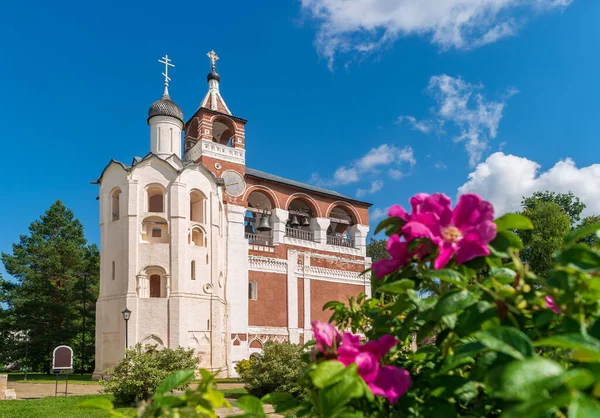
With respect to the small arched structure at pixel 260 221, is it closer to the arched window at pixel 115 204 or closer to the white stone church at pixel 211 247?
the white stone church at pixel 211 247

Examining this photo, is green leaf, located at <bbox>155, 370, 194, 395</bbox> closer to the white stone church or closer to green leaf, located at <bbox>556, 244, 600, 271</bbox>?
green leaf, located at <bbox>556, 244, 600, 271</bbox>

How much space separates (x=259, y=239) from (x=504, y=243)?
2271cm

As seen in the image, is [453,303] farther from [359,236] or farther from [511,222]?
[359,236]

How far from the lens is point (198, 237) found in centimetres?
2088

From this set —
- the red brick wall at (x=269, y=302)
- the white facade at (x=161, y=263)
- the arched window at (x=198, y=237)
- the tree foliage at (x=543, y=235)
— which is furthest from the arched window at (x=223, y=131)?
the tree foliage at (x=543, y=235)

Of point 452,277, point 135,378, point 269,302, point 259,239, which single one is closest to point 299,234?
point 259,239

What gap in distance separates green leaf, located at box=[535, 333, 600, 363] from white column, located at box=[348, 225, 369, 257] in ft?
86.2

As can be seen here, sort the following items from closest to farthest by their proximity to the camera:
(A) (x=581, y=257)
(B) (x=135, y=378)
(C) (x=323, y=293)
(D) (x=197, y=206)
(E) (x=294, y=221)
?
(A) (x=581, y=257) < (B) (x=135, y=378) < (D) (x=197, y=206) < (E) (x=294, y=221) < (C) (x=323, y=293)

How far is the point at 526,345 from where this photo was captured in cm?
73

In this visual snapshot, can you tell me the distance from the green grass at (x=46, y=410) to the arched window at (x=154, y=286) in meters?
8.34

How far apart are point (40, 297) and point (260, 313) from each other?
566 inches

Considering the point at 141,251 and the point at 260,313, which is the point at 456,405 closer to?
the point at 141,251

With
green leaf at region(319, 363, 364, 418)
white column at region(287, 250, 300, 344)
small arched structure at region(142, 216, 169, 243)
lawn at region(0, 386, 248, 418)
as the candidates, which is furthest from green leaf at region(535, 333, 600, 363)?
white column at region(287, 250, 300, 344)

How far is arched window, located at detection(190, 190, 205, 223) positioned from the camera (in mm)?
20781
